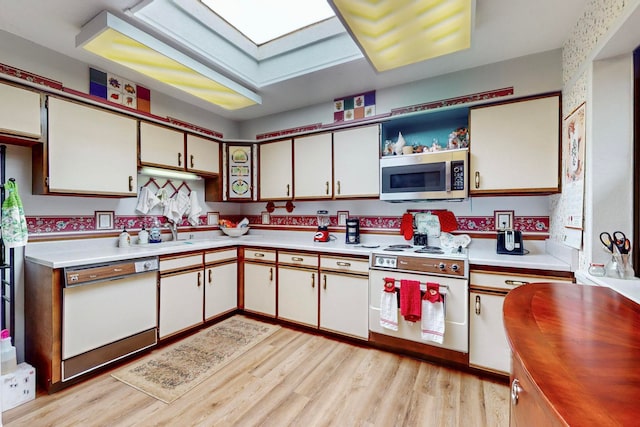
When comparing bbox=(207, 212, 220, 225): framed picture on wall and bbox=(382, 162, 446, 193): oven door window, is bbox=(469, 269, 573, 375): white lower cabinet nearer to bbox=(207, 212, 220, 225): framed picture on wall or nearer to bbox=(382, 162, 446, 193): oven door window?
bbox=(382, 162, 446, 193): oven door window

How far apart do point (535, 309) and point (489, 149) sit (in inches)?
68.4

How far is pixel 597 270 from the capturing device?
5.17ft

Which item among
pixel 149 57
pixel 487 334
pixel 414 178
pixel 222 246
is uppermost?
pixel 149 57

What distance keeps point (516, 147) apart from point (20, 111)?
145 inches

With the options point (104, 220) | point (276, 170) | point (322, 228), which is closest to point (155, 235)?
point (104, 220)

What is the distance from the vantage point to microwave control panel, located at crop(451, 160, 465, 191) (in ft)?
7.76

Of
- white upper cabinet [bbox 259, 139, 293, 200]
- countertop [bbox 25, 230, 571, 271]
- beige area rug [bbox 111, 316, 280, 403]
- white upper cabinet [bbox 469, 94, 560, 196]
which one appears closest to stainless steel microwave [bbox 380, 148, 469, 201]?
white upper cabinet [bbox 469, 94, 560, 196]

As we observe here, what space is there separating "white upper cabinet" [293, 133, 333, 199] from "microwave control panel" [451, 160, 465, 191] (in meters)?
1.22

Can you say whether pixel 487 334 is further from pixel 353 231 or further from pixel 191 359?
pixel 191 359

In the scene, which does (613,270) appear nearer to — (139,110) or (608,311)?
(608,311)

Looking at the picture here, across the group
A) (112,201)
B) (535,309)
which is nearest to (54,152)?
(112,201)

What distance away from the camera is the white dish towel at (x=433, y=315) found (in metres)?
2.15

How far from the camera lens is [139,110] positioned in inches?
110

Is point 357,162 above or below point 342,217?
above
